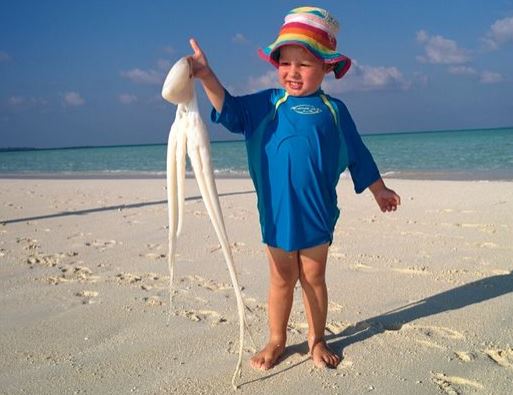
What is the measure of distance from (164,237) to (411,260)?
8.52 ft

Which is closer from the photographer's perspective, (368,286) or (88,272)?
(368,286)

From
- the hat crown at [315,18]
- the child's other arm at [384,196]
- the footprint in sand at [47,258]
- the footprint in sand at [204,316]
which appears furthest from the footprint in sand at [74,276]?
the hat crown at [315,18]

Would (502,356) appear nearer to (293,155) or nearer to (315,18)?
(293,155)

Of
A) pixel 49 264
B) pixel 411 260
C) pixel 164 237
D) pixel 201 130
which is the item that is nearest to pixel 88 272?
pixel 49 264

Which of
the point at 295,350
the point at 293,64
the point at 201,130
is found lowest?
the point at 295,350

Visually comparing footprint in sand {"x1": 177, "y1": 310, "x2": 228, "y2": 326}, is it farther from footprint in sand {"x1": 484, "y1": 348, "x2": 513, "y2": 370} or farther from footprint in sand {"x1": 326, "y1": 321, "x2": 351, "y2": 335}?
footprint in sand {"x1": 484, "y1": 348, "x2": 513, "y2": 370}

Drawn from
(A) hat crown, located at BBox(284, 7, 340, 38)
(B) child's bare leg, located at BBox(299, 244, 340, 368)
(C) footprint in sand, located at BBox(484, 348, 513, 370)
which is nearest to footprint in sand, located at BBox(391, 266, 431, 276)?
(C) footprint in sand, located at BBox(484, 348, 513, 370)

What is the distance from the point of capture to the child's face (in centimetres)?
232

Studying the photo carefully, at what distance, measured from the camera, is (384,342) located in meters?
2.66

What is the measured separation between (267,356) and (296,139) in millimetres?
1092

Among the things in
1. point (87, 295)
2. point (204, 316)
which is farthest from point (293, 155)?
point (87, 295)

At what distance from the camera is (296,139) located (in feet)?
7.63

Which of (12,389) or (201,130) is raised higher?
(201,130)

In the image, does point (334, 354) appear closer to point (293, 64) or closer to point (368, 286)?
point (368, 286)
